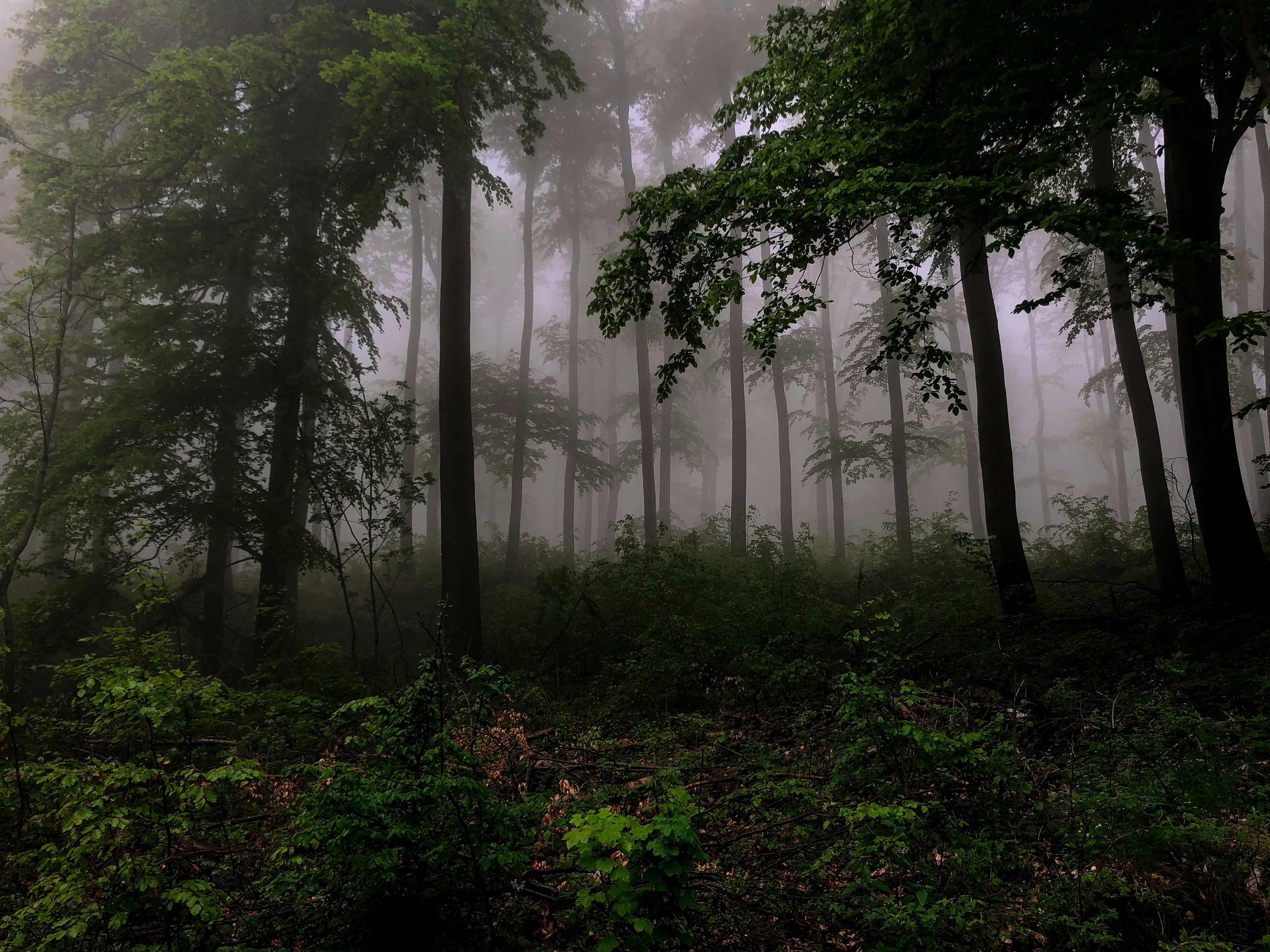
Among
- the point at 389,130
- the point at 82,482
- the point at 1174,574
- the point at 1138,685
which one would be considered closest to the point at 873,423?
the point at 1174,574

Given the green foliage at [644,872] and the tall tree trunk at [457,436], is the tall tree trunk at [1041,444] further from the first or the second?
the green foliage at [644,872]

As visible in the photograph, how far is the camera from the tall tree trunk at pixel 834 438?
18547 millimetres

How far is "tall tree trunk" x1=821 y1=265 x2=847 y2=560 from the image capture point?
60.8ft

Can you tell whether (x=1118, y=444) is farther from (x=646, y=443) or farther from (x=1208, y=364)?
(x=1208, y=364)

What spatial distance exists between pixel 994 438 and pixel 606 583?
21.7ft

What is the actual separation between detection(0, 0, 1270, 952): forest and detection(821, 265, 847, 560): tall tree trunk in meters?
4.70

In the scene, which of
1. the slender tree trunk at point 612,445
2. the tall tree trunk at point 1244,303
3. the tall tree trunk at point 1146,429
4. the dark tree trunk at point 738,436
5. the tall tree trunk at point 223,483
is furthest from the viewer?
the slender tree trunk at point 612,445

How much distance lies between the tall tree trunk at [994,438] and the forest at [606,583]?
0.23 feet

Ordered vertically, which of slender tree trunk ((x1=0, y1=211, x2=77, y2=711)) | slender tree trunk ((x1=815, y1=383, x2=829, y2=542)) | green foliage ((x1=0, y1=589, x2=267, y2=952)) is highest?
slender tree trunk ((x1=815, y1=383, x2=829, y2=542))

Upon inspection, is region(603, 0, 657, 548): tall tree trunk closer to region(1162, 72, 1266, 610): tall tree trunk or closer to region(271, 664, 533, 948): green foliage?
region(1162, 72, 1266, 610): tall tree trunk

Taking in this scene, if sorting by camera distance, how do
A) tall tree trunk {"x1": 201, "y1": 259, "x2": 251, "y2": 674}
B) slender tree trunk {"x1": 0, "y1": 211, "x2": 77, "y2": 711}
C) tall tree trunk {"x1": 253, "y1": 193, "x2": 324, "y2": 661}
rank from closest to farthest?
slender tree trunk {"x1": 0, "y1": 211, "x2": 77, "y2": 711} < tall tree trunk {"x1": 201, "y1": 259, "x2": 251, "y2": 674} < tall tree trunk {"x1": 253, "y1": 193, "x2": 324, "y2": 661}

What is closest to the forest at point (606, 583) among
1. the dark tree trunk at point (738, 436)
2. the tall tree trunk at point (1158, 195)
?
the dark tree trunk at point (738, 436)

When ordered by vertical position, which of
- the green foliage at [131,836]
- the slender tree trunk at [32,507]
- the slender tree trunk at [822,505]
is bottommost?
the green foliage at [131,836]

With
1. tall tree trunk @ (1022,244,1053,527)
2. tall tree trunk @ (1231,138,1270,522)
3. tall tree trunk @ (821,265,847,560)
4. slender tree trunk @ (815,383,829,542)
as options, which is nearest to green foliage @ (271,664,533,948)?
tall tree trunk @ (821,265,847,560)
